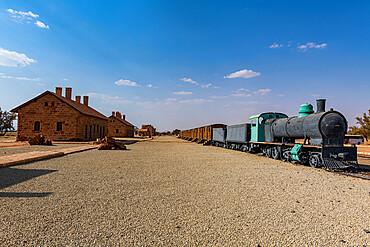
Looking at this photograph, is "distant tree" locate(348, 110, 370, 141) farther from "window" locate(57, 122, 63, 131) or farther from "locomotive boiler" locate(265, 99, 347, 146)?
"window" locate(57, 122, 63, 131)

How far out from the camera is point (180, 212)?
412cm

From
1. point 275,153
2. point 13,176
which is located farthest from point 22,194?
point 275,153

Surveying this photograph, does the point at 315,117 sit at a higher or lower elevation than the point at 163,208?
higher

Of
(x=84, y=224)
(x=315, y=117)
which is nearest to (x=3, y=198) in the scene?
(x=84, y=224)

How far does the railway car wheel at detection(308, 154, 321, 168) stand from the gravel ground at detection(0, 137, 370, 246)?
3217 millimetres

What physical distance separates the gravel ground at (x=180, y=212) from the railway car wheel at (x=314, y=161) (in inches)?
127

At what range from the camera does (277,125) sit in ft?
44.8

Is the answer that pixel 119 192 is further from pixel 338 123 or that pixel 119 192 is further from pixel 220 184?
pixel 338 123

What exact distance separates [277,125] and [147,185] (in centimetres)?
1035

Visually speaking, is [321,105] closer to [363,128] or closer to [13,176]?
[13,176]

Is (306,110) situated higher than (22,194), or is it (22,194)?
(306,110)

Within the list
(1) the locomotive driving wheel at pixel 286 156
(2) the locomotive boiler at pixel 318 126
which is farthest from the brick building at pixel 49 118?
(2) the locomotive boiler at pixel 318 126

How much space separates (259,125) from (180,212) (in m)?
12.7

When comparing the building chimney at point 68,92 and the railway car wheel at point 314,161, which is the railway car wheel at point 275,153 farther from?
the building chimney at point 68,92
